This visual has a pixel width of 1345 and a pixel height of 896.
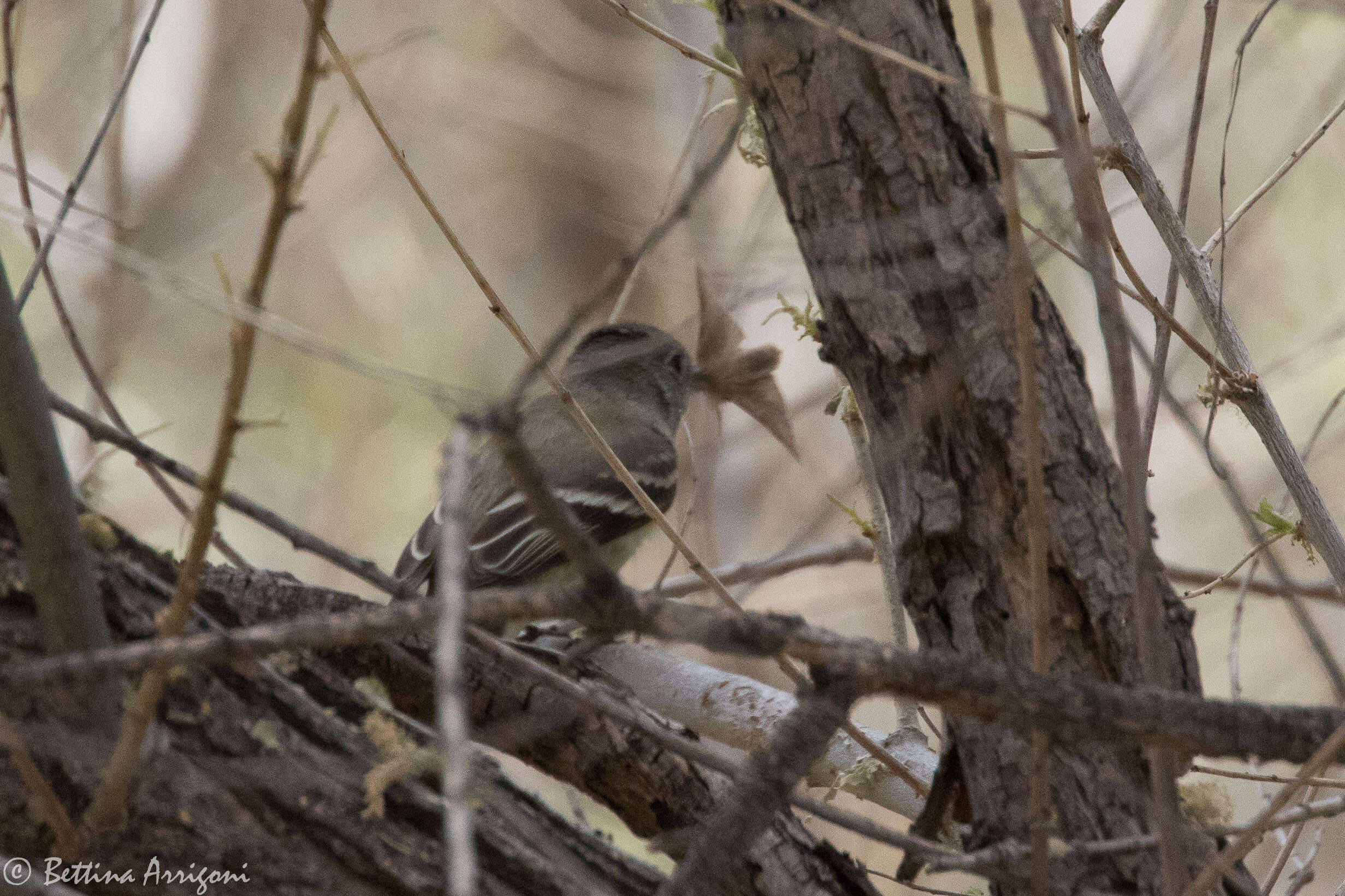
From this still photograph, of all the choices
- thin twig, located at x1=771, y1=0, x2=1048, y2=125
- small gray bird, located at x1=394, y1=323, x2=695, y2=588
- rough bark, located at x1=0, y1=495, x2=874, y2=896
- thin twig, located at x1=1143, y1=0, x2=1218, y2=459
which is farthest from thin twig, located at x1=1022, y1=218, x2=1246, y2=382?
small gray bird, located at x1=394, y1=323, x2=695, y2=588

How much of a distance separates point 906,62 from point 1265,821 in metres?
0.96

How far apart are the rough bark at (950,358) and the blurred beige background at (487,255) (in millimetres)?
3787

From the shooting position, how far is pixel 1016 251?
1.15 metres

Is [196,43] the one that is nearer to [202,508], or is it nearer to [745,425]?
[745,425]

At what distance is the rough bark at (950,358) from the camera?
1598mm

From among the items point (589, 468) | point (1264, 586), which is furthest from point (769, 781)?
point (589, 468)

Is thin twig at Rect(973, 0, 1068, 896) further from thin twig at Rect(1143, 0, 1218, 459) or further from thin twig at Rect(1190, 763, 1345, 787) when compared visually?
thin twig at Rect(1143, 0, 1218, 459)

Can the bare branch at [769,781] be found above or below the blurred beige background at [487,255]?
below

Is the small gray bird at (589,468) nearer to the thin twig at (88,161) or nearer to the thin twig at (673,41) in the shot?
the thin twig at (673,41)

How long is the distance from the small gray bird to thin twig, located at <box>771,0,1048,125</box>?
137cm

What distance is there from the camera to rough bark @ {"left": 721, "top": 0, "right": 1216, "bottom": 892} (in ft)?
5.24

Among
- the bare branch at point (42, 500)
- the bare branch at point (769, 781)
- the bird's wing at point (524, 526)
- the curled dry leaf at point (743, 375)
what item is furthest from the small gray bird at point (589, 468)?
the bare branch at point (769, 781)

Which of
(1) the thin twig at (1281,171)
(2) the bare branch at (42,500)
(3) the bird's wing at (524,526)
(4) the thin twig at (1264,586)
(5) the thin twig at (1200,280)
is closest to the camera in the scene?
(2) the bare branch at (42,500)

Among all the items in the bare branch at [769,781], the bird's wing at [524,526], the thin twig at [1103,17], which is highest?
the thin twig at [1103,17]
